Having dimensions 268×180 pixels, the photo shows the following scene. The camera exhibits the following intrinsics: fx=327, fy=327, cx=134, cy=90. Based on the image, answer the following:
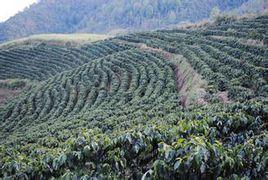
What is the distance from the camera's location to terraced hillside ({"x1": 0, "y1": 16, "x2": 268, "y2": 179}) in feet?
29.3

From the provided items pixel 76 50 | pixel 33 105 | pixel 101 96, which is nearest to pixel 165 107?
pixel 101 96

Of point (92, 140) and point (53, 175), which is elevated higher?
point (92, 140)

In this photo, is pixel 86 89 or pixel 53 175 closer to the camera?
pixel 53 175

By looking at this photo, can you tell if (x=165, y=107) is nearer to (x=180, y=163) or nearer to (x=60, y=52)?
(x=180, y=163)

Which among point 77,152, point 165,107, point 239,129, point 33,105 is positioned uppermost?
point 77,152

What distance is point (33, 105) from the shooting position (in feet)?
162

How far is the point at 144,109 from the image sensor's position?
32.9 m

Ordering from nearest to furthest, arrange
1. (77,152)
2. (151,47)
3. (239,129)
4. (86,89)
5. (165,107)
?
(77,152)
(239,129)
(165,107)
(86,89)
(151,47)

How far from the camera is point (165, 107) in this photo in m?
31.2

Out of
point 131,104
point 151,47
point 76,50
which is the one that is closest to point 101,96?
point 131,104

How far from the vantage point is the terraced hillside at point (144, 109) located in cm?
894

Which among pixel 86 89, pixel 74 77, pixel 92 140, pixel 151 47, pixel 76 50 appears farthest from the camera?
pixel 76 50

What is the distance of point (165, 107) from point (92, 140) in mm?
20930

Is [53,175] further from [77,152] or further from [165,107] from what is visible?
[165,107]
